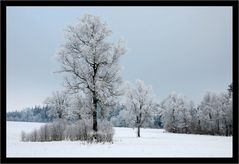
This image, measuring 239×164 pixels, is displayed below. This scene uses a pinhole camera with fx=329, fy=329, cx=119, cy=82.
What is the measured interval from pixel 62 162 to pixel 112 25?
25.7 feet

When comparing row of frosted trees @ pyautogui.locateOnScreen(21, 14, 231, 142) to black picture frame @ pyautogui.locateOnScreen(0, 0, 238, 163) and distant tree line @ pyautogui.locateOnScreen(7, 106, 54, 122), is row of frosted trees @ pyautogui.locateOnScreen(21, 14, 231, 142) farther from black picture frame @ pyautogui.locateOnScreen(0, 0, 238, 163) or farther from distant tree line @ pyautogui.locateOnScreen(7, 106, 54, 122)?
distant tree line @ pyautogui.locateOnScreen(7, 106, 54, 122)

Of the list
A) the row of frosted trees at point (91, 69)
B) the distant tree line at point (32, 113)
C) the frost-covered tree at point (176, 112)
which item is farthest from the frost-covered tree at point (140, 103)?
the row of frosted trees at point (91, 69)

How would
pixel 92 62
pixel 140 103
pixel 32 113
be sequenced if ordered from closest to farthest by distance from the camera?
pixel 92 62, pixel 32 113, pixel 140 103

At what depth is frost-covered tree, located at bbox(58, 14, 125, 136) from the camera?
16.1m

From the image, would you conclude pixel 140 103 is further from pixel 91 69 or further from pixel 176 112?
pixel 91 69

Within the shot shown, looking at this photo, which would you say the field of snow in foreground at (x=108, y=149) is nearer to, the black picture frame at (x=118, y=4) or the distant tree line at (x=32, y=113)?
the black picture frame at (x=118, y=4)

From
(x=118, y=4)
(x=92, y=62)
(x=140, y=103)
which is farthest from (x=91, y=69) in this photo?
(x=140, y=103)

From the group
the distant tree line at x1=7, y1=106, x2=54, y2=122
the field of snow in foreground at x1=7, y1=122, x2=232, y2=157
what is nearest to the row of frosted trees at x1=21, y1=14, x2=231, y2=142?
Result: the field of snow in foreground at x1=7, y1=122, x2=232, y2=157

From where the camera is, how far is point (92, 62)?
1639 centimetres

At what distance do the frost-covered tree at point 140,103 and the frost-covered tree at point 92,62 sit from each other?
16.2m

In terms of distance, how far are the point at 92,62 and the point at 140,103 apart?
17529 millimetres

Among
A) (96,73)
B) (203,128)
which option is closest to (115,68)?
(96,73)

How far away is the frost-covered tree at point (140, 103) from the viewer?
32.8 metres

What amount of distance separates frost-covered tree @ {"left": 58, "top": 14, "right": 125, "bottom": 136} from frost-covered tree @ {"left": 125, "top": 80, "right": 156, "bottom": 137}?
16.2 meters
